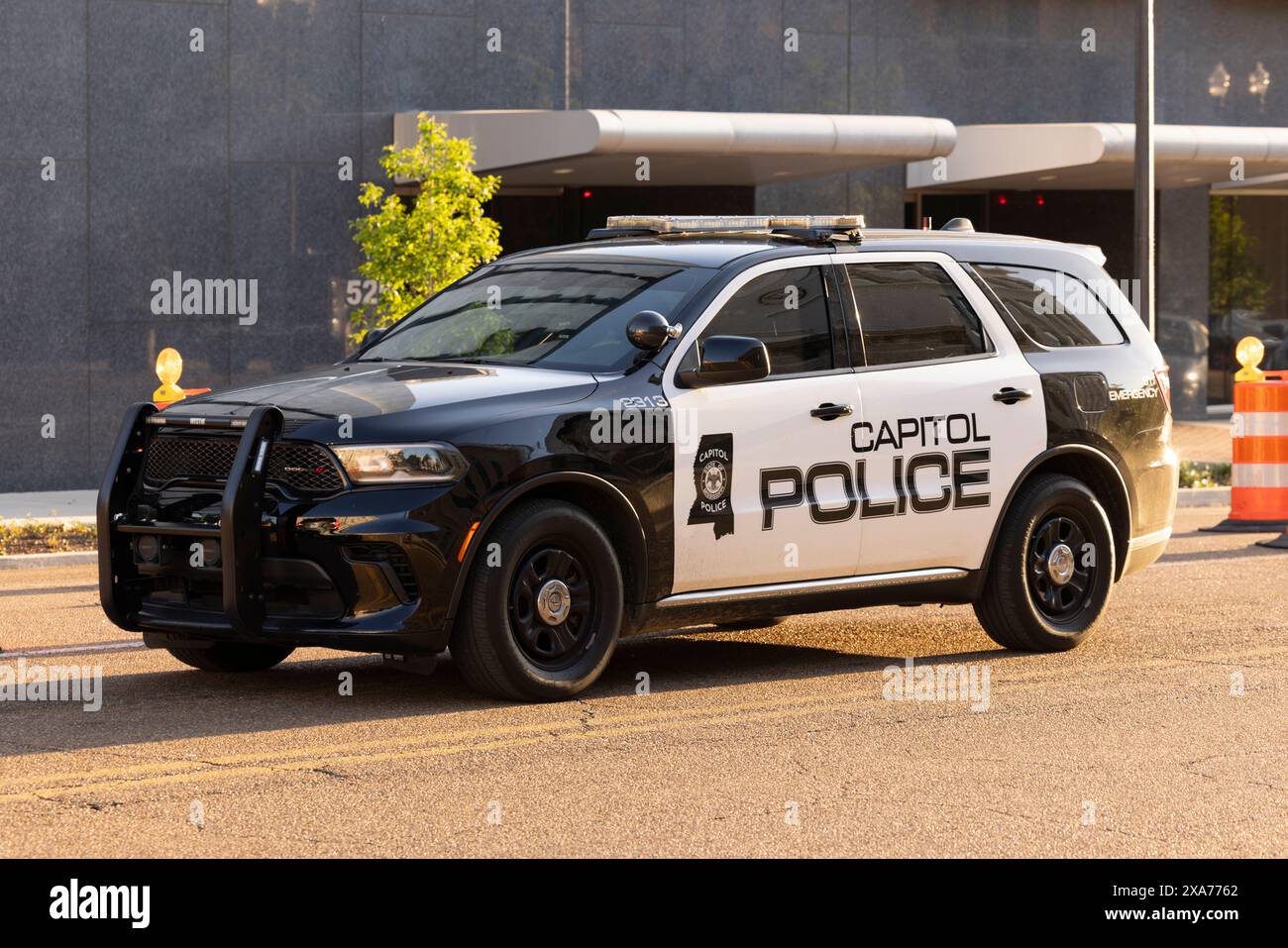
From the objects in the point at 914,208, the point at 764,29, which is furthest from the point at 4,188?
the point at 914,208

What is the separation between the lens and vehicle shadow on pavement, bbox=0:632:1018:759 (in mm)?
7859

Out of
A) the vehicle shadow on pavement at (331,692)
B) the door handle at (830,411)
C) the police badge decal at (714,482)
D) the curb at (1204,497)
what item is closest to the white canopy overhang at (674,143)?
the curb at (1204,497)

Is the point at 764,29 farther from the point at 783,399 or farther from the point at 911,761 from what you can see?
the point at 911,761

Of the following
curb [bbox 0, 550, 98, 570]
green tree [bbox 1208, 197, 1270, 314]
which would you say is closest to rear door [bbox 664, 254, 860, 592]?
curb [bbox 0, 550, 98, 570]

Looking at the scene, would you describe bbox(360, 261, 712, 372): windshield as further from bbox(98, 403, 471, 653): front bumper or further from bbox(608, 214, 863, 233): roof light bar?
bbox(98, 403, 471, 653): front bumper

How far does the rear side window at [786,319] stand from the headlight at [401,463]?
60.2 inches

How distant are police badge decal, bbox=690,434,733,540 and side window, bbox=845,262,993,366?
1020 mm

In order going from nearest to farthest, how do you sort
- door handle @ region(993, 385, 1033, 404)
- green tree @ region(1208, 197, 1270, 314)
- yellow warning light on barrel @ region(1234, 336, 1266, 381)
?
door handle @ region(993, 385, 1033, 404) < yellow warning light on barrel @ region(1234, 336, 1266, 381) < green tree @ region(1208, 197, 1270, 314)

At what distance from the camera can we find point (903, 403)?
9398 millimetres

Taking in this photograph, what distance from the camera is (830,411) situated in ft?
29.9

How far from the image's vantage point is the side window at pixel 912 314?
9484 millimetres

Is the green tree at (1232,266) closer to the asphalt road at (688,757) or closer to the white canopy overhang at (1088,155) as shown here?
the white canopy overhang at (1088,155)
